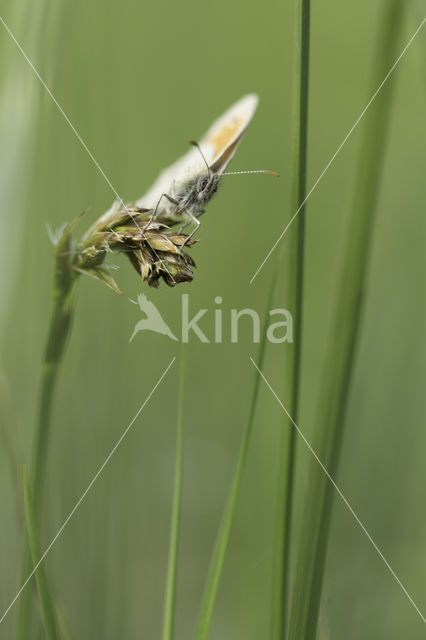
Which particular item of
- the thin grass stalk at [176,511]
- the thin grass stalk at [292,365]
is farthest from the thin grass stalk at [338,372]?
the thin grass stalk at [176,511]

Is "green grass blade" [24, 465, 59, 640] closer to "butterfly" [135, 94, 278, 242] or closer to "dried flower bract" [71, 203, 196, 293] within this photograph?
"dried flower bract" [71, 203, 196, 293]

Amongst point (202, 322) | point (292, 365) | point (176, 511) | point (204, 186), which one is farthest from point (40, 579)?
point (202, 322)

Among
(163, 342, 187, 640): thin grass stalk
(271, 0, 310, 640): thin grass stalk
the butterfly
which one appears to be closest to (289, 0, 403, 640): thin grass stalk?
(271, 0, 310, 640): thin grass stalk

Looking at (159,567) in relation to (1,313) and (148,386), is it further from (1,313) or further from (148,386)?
(1,313)

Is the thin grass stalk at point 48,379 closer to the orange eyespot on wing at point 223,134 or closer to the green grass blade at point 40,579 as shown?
the green grass blade at point 40,579

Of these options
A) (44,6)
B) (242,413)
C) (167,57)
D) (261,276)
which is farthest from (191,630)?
(167,57)

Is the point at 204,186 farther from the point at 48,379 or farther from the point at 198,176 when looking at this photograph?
the point at 48,379
